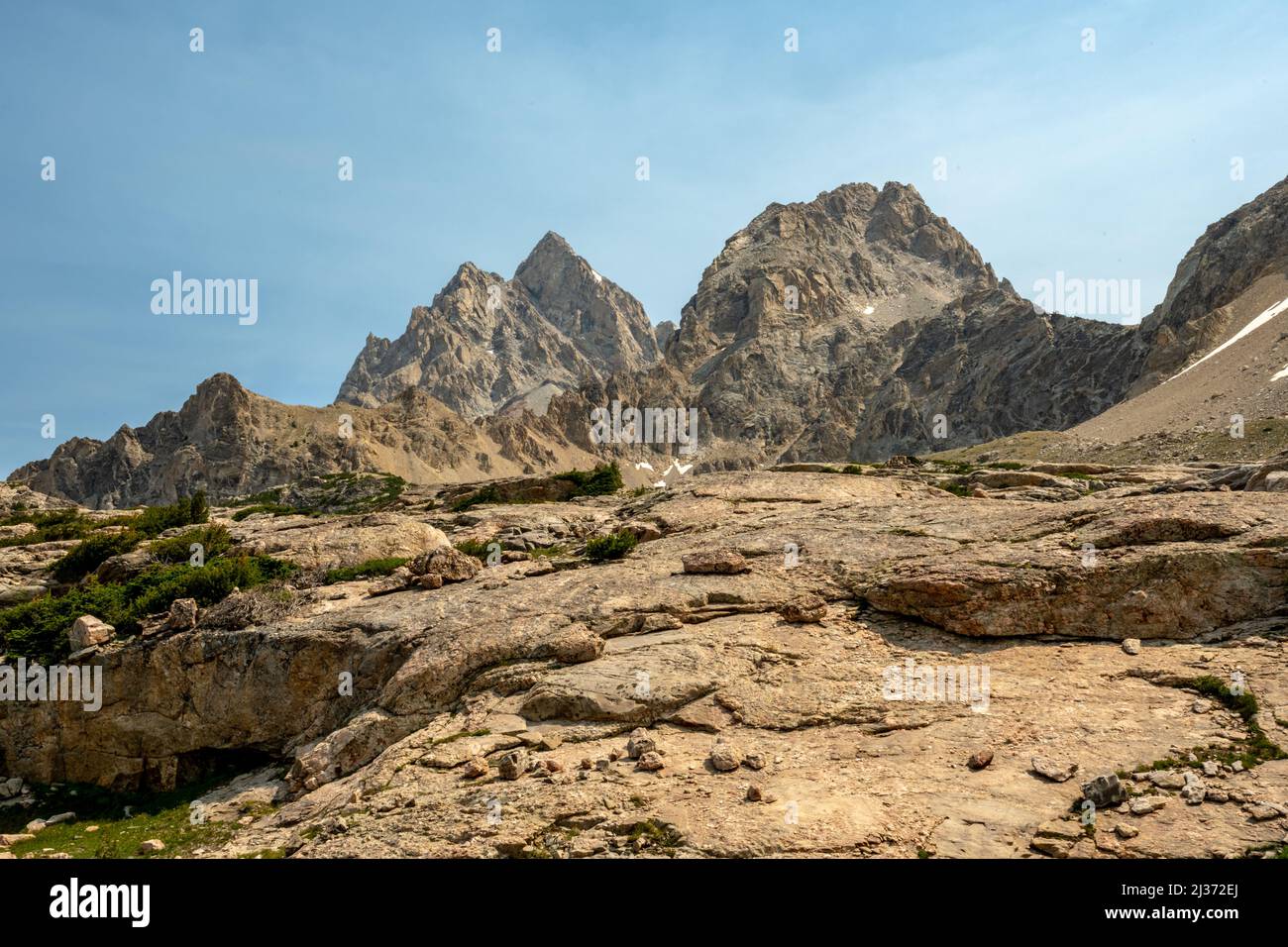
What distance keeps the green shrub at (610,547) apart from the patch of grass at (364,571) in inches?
214

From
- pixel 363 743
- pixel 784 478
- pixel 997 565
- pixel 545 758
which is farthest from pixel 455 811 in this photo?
pixel 784 478

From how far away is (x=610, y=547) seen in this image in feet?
71.6

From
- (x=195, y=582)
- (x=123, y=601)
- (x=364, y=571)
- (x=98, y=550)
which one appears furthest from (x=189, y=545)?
(x=364, y=571)

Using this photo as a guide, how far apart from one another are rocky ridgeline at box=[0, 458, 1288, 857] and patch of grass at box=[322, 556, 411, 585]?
94 millimetres

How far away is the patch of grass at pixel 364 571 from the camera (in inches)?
878

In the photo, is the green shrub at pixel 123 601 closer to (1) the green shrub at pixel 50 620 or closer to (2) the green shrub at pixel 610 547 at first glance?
(1) the green shrub at pixel 50 620

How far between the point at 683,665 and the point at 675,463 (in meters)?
183

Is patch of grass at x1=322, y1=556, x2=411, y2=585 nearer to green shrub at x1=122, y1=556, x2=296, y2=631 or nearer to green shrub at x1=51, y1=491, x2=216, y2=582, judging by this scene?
green shrub at x1=122, y1=556, x2=296, y2=631

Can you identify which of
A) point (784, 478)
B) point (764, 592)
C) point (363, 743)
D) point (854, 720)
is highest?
point (784, 478)

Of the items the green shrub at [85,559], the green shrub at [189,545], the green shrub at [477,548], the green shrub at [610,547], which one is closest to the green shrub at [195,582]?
the green shrub at [189,545]

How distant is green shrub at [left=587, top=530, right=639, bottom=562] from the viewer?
21766 millimetres

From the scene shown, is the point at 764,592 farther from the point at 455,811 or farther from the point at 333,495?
the point at 333,495
